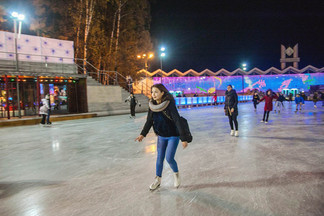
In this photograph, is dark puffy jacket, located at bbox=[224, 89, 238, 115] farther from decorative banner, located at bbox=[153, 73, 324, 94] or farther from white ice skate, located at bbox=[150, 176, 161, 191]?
decorative banner, located at bbox=[153, 73, 324, 94]

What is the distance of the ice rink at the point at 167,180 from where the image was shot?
2.92 metres

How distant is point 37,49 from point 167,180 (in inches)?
698

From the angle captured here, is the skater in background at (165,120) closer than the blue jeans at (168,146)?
Yes

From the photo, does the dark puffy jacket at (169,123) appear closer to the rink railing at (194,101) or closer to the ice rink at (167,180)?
the ice rink at (167,180)

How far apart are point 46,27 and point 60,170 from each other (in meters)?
21.6

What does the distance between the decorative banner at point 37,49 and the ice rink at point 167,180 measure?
1275 cm

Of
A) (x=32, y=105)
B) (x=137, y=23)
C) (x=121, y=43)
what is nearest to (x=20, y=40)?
(x=32, y=105)

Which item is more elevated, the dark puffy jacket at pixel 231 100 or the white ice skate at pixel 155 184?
the dark puffy jacket at pixel 231 100

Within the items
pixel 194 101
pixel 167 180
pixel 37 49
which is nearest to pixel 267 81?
pixel 194 101

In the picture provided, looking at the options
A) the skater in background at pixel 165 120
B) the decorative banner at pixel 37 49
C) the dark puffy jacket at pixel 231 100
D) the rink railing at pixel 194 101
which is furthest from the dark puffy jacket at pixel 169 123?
the rink railing at pixel 194 101

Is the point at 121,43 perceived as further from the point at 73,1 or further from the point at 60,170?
the point at 60,170

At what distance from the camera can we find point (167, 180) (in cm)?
391

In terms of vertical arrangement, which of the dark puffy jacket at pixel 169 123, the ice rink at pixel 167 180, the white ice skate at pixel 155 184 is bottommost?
the ice rink at pixel 167 180

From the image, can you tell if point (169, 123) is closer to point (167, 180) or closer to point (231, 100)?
point (167, 180)
